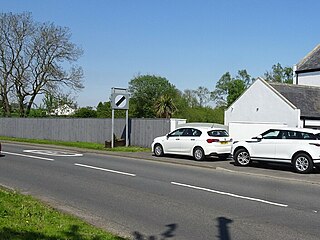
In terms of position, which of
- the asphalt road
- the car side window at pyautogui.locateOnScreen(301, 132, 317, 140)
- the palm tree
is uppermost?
the palm tree

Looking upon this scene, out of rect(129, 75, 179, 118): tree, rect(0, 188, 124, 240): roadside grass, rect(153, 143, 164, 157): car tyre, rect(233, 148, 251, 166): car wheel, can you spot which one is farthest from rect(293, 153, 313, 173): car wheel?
rect(129, 75, 179, 118): tree

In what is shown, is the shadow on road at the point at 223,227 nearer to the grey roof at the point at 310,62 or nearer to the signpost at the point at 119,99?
the signpost at the point at 119,99

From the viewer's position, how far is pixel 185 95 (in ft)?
286

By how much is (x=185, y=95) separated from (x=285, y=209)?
78.2 meters

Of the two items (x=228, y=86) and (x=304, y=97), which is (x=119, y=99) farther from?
(x=228, y=86)

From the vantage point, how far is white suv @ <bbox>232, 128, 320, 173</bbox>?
53.1 ft

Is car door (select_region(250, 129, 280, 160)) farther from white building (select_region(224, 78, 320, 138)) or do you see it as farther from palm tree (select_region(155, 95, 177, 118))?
palm tree (select_region(155, 95, 177, 118))

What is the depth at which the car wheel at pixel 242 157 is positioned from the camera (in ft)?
59.6

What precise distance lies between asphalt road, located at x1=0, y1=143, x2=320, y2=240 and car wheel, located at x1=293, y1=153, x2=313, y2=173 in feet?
3.56

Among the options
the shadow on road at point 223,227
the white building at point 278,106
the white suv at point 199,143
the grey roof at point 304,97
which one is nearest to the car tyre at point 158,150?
the white suv at point 199,143

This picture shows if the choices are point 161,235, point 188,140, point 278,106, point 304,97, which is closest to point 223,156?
point 188,140

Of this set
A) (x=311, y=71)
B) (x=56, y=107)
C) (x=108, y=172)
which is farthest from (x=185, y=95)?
(x=108, y=172)

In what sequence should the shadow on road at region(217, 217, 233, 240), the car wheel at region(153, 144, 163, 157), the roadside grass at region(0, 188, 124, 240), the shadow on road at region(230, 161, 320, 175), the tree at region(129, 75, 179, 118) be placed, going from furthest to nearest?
the tree at region(129, 75, 179, 118) → the car wheel at region(153, 144, 163, 157) → the shadow on road at region(230, 161, 320, 175) → the shadow on road at region(217, 217, 233, 240) → the roadside grass at region(0, 188, 124, 240)

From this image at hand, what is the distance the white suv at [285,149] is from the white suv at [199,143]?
5.98ft
